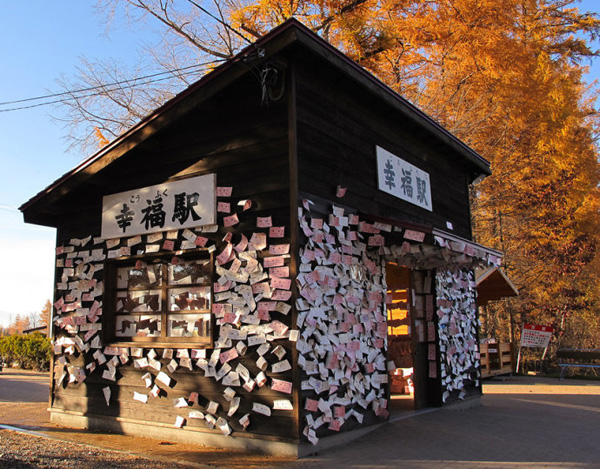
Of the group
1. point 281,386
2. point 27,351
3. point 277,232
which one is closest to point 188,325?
point 281,386

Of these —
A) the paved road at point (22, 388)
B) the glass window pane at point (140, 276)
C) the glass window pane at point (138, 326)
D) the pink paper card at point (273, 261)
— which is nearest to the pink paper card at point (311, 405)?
the pink paper card at point (273, 261)

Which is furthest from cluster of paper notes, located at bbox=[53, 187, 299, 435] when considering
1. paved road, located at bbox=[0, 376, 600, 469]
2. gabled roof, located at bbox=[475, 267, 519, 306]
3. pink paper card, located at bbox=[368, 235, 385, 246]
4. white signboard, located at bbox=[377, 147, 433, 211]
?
gabled roof, located at bbox=[475, 267, 519, 306]

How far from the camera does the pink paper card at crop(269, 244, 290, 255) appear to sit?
6119 mm

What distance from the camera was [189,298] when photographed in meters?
7.12

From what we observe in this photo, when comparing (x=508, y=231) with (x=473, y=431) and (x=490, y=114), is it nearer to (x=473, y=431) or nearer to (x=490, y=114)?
(x=490, y=114)

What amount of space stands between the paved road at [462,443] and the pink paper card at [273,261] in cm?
212

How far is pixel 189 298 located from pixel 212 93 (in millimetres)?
2699

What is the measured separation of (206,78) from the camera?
259 inches

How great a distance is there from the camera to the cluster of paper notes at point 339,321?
19.8 feet

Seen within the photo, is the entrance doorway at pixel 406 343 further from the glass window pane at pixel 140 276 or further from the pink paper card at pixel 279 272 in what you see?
the glass window pane at pixel 140 276

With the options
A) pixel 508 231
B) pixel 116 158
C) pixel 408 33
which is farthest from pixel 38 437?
pixel 508 231

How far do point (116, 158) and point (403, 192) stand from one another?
4.47 meters

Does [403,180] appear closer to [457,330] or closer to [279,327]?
[457,330]

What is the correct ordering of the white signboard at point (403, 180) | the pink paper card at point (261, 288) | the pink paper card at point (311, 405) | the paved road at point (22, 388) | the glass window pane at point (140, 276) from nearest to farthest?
the pink paper card at point (311, 405), the pink paper card at point (261, 288), the glass window pane at point (140, 276), the white signboard at point (403, 180), the paved road at point (22, 388)
